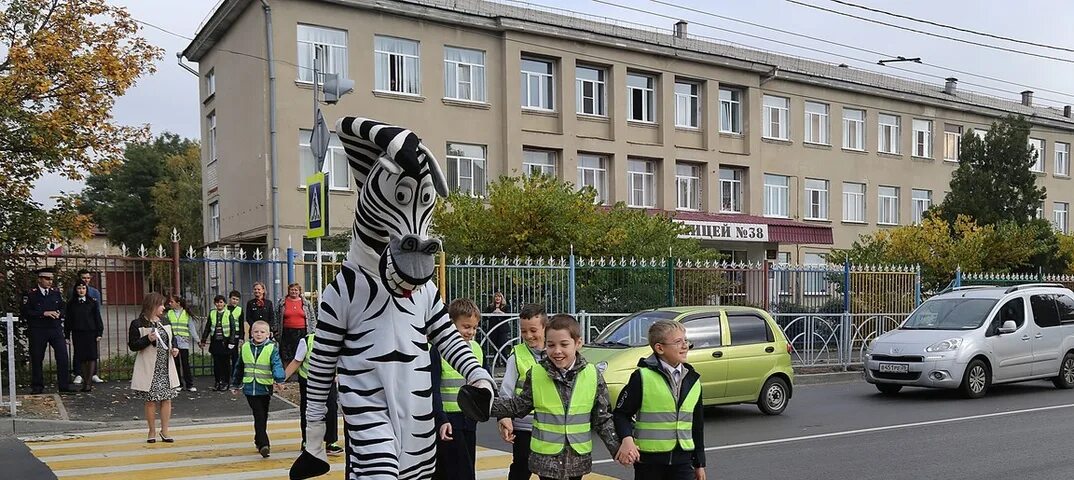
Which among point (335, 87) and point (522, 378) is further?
point (335, 87)

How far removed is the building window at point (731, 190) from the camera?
35.0m

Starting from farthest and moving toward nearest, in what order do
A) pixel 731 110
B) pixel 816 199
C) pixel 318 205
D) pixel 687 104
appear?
pixel 816 199 < pixel 731 110 < pixel 687 104 < pixel 318 205

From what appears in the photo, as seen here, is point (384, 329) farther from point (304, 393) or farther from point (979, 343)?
point (979, 343)

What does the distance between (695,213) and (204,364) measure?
1978cm

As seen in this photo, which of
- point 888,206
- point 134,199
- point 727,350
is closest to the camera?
point 727,350

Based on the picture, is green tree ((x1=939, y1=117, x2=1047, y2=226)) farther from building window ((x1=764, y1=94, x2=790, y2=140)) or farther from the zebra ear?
the zebra ear

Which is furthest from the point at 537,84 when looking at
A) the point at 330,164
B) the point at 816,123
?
the point at 816,123

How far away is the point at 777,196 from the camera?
36.5 meters

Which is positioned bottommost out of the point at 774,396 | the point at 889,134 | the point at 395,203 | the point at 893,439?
the point at 893,439

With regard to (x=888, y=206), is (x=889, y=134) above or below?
above

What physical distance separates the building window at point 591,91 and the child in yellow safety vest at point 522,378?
2495 centimetres

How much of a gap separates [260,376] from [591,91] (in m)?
22.9

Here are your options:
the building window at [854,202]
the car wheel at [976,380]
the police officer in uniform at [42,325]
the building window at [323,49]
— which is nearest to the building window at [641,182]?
the building window at [854,202]

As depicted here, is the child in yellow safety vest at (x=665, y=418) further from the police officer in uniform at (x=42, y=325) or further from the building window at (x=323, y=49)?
the building window at (x=323, y=49)
